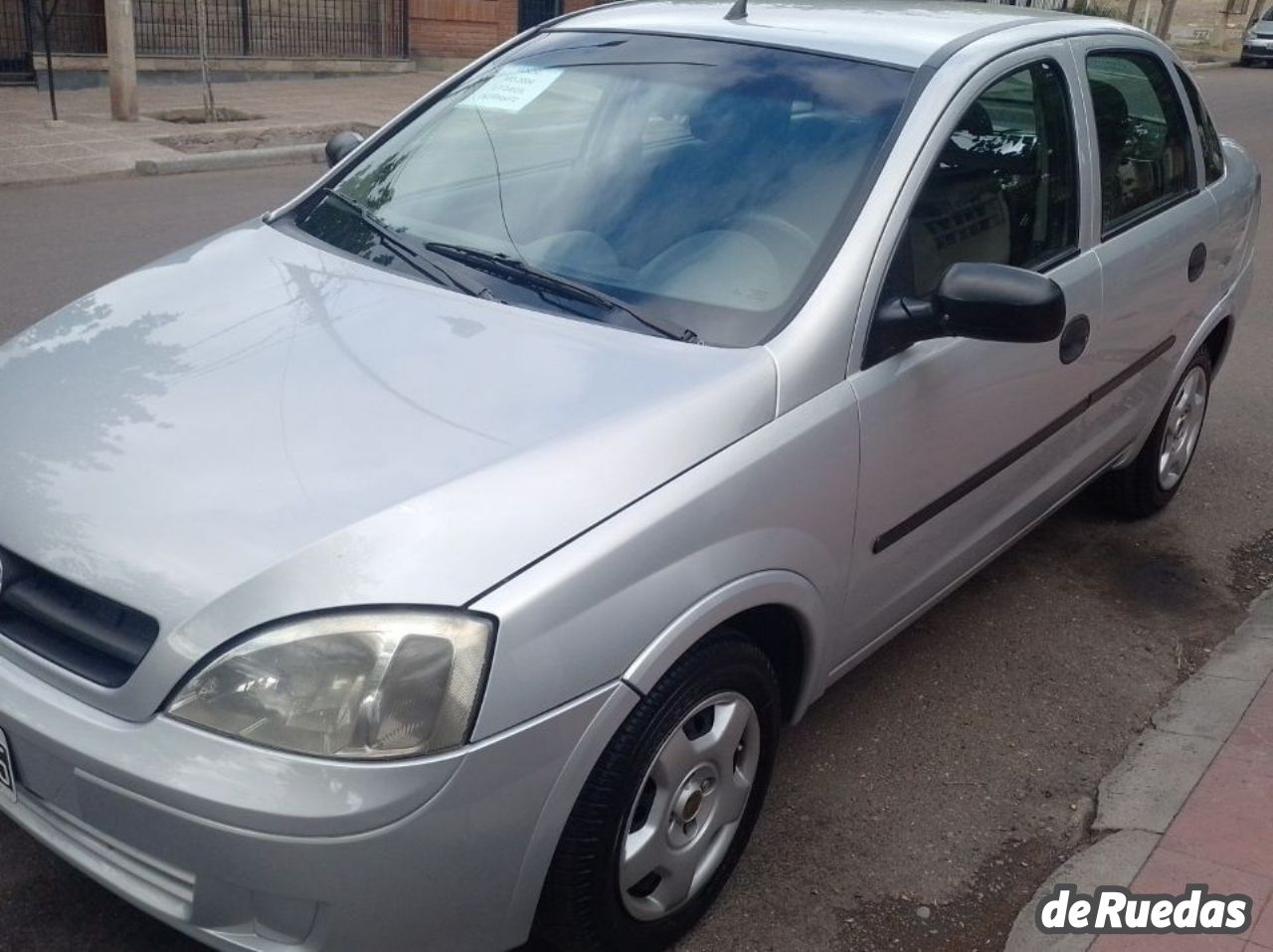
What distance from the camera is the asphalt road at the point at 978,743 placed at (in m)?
2.93

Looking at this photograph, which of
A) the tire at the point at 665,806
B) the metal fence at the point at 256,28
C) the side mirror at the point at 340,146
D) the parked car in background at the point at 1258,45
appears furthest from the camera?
the parked car in background at the point at 1258,45

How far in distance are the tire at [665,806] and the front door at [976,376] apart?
1.49 ft

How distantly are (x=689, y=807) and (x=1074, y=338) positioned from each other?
1.81 meters

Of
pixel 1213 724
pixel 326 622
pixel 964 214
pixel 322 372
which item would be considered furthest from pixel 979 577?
pixel 326 622

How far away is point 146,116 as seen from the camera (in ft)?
46.1

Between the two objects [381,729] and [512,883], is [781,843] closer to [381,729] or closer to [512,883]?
[512,883]

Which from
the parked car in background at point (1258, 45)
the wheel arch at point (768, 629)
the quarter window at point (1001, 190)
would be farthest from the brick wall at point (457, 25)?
the parked car in background at point (1258, 45)

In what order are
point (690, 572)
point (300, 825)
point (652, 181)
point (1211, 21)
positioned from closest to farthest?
1. point (300, 825)
2. point (690, 572)
3. point (652, 181)
4. point (1211, 21)

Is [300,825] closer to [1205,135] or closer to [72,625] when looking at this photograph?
[72,625]

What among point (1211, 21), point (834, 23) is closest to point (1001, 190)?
point (834, 23)

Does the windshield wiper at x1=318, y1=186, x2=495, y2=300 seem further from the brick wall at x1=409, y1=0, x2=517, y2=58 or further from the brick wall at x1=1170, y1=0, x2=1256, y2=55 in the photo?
the brick wall at x1=1170, y1=0, x2=1256, y2=55

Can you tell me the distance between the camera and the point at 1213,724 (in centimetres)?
372

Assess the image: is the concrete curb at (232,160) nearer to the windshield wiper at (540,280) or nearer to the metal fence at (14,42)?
the metal fence at (14,42)

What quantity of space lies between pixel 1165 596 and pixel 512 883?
3.03m
